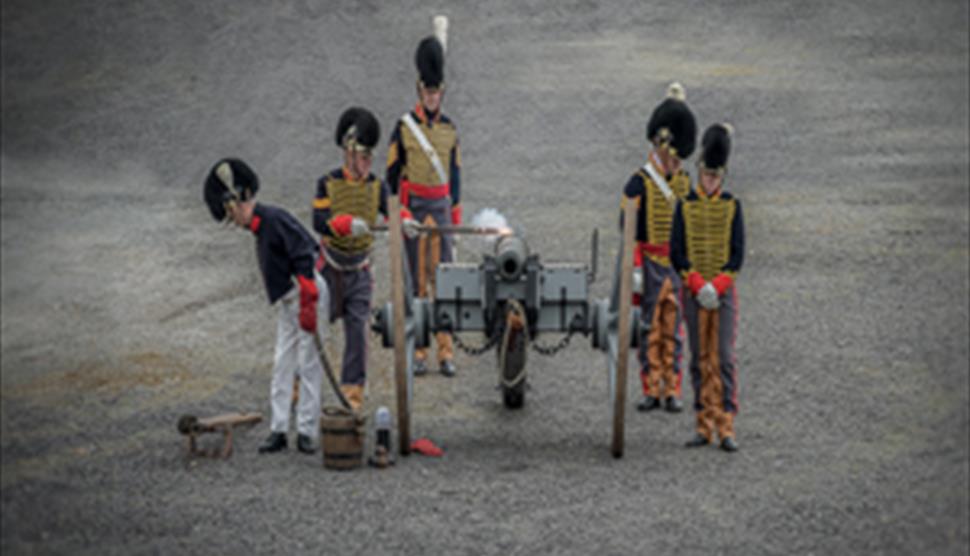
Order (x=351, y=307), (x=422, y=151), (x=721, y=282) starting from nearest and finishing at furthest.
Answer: (x=721, y=282), (x=351, y=307), (x=422, y=151)

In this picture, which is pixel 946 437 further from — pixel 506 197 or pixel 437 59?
pixel 506 197

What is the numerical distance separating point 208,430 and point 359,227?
1.54 meters

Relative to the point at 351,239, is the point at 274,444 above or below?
below

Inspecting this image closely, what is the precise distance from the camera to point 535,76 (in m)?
21.5

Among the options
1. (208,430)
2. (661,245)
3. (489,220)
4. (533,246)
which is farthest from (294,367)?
(533,246)

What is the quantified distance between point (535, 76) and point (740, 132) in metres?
3.24

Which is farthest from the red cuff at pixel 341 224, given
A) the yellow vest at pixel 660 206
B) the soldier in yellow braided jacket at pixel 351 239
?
the yellow vest at pixel 660 206

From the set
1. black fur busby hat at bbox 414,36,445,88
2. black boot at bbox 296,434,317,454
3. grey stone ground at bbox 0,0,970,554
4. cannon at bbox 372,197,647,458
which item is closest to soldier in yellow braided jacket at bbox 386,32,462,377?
black fur busby hat at bbox 414,36,445,88

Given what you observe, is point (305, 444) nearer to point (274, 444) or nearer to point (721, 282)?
point (274, 444)

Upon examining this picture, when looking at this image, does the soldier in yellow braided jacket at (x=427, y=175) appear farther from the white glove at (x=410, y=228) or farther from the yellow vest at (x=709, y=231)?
the yellow vest at (x=709, y=231)

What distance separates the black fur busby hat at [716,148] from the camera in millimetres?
10102

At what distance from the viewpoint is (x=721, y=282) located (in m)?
10.2

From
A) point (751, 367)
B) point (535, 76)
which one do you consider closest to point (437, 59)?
point (751, 367)

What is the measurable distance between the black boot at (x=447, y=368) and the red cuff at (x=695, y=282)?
7.97 ft
